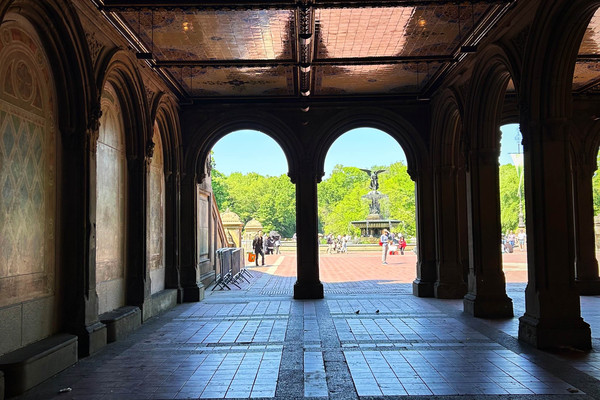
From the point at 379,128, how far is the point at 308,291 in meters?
4.32

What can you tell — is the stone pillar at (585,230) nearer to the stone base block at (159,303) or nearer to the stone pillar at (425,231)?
the stone pillar at (425,231)

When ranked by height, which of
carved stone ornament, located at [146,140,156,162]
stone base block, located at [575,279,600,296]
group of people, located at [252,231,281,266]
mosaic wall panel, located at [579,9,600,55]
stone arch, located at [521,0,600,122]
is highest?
mosaic wall panel, located at [579,9,600,55]

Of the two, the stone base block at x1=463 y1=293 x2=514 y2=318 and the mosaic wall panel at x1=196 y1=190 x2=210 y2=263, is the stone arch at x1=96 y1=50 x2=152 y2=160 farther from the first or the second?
the stone base block at x1=463 y1=293 x2=514 y2=318

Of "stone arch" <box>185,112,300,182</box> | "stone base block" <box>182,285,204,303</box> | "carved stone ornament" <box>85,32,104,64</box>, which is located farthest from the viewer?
"stone arch" <box>185,112,300,182</box>

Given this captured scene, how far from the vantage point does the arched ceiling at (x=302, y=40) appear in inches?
281

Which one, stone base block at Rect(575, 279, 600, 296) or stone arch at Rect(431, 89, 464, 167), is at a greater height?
stone arch at Rect(431, 89, 464, 167)

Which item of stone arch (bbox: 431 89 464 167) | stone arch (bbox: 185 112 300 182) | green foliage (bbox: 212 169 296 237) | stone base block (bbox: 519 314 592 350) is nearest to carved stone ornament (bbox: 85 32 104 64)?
stone arch (bbox: 185 112 300 182)

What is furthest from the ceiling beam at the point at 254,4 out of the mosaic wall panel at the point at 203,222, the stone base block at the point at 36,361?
the mosaic wall panel at the point at 203,222

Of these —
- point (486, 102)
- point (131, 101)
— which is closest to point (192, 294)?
point (131, 101)

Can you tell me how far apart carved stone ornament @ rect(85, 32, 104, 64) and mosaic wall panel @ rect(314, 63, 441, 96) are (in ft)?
14.1

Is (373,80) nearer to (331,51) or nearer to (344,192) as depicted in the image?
(331,51)

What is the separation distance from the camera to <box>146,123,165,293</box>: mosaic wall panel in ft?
33.2

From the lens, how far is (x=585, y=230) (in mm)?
12336

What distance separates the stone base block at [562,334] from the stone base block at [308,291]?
571 cm
